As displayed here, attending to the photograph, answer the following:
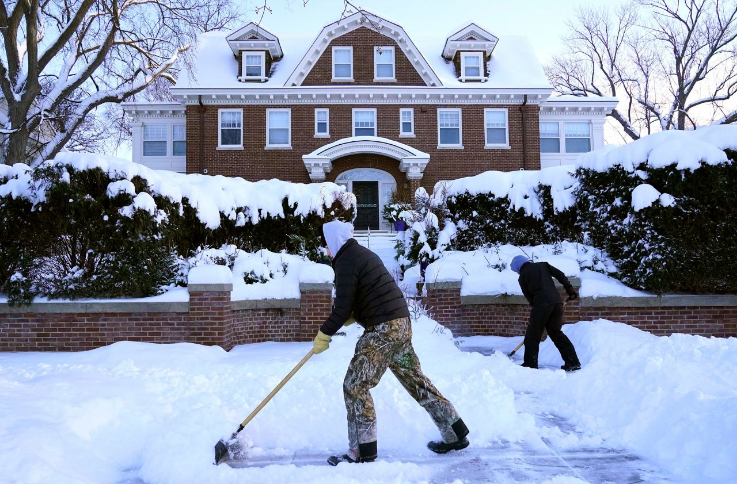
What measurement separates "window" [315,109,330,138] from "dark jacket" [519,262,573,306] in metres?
15.4

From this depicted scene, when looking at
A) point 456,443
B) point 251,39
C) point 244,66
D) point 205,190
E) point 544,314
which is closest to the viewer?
point 456,443

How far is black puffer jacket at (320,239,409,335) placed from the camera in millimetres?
4215

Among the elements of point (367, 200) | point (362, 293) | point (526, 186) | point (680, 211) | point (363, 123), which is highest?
point (363, 123)

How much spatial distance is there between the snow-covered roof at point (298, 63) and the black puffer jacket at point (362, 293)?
18.0m

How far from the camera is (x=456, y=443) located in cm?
438

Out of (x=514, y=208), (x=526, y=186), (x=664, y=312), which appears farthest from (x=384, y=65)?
(x=664, y=312)

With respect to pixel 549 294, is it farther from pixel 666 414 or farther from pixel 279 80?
pixel 279 80

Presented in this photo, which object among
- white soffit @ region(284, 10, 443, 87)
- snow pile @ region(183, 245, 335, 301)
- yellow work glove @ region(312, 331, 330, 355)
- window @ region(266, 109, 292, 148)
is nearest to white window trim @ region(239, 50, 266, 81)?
white soffit @ region(284, 10, 443, 87)

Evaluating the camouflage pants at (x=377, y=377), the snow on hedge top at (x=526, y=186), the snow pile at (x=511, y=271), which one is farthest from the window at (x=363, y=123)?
the camouflage pants at (x=377, y=377)

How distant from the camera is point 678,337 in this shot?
7.21 meters

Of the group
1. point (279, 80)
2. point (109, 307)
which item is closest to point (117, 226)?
point (109, 307)

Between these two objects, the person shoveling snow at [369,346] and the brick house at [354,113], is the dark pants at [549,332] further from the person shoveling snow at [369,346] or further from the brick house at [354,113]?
the brick house at [354,113]

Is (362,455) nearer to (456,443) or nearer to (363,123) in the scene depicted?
(456,443)

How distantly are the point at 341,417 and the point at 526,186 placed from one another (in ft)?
25.4
